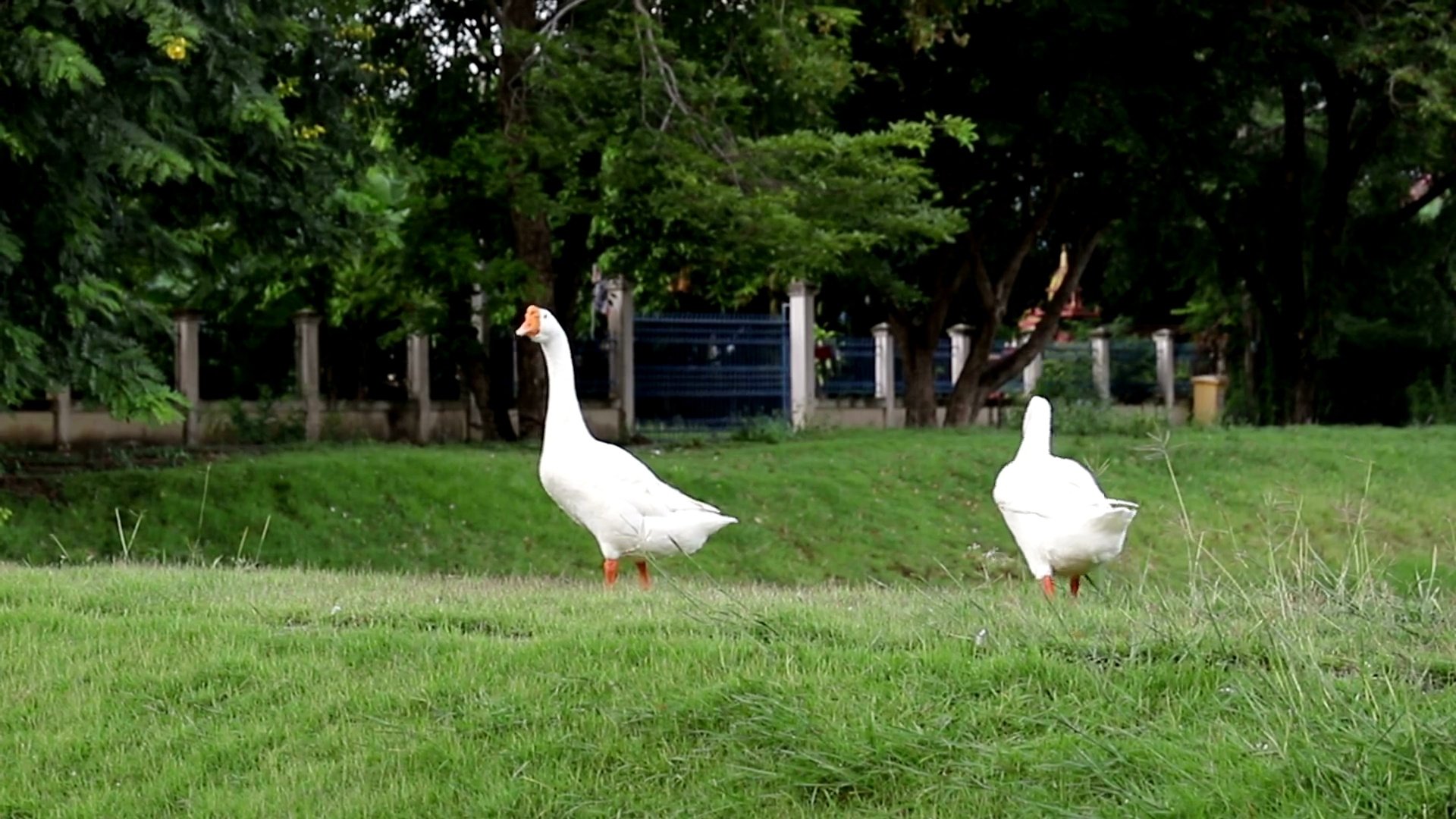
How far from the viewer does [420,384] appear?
1067 inches

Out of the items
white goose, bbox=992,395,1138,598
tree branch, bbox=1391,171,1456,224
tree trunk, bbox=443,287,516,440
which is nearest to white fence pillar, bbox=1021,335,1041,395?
tree branch, bbox=1391,171,1456,224

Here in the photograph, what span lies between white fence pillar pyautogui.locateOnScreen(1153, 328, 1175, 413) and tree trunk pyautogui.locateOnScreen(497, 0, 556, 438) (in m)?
20.3

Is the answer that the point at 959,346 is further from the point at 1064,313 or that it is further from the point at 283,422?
the point at 283,422

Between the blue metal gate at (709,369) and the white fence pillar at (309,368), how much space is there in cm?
552

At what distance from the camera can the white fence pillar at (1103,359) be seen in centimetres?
3869

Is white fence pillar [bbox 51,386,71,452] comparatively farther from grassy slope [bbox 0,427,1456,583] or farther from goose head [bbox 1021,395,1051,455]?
goose head [bbox 1021,395,1051,455]

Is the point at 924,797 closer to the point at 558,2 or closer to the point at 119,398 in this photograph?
the point at 119,398

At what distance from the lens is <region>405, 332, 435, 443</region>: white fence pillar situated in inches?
1062

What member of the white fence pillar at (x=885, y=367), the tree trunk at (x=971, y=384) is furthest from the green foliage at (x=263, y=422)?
the white fence pillar at (x=885, y=367)

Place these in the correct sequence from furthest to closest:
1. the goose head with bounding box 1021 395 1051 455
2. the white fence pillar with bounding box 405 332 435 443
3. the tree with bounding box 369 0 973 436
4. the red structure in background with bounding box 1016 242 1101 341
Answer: the red structure in background with bounding box 1016 242 1101 341 → the white fence pillar with bounding box 405 332 435 443 → the tree with bounding box 369 0 973 436 → the goose head with bounding box 1021 395 1051 455

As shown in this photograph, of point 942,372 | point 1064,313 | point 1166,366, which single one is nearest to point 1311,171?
point 942,372

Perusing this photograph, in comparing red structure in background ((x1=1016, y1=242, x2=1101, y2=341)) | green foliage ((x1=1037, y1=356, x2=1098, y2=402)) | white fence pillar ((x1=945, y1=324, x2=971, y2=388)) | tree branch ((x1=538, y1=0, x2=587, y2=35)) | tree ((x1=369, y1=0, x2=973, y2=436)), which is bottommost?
green foliage ((x1=1037, y1=356, x2=1098, y2=402))

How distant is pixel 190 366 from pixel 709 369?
342 inches

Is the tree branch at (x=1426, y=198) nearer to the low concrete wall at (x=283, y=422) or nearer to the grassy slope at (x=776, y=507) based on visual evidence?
the grassy slope at (x=776, y=507)
